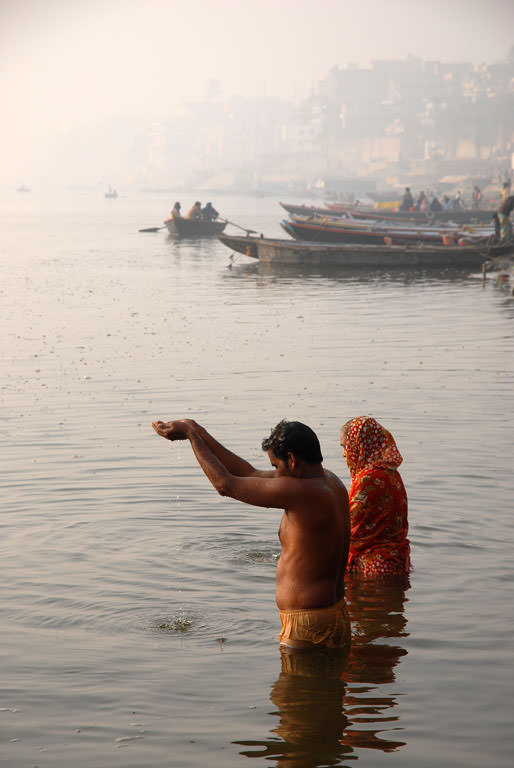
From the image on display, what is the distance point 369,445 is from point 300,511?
5.10 feet

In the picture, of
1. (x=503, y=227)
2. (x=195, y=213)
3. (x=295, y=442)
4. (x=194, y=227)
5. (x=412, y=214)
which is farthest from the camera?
(x=412, y=214)

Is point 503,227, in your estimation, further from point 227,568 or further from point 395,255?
point 227,568

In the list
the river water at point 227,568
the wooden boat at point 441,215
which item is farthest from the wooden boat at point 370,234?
the river water at point 227,568

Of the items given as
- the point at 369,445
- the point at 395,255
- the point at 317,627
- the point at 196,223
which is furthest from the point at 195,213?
the point at 317,627

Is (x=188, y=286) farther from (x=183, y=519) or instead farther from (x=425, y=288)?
(x=183, y=519)

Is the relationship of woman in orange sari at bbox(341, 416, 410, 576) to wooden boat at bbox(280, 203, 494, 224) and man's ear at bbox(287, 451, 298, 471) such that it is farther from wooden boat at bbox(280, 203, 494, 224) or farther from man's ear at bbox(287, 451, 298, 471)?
wooden boat at bbox(280, 203, 494, 224)

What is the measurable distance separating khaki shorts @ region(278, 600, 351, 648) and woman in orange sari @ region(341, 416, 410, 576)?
1.21 meters

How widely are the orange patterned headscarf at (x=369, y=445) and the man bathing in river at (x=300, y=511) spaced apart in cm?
119

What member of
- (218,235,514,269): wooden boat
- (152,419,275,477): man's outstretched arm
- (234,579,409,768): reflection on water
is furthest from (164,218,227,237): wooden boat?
(152,419,275,477): man's outstretched arm

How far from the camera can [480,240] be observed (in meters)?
31.1

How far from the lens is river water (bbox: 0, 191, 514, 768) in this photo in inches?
185

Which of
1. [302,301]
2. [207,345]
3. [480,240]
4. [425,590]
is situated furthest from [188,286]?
[425,590]

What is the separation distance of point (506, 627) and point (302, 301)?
17.7 m

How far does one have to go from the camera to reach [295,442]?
4.53m
